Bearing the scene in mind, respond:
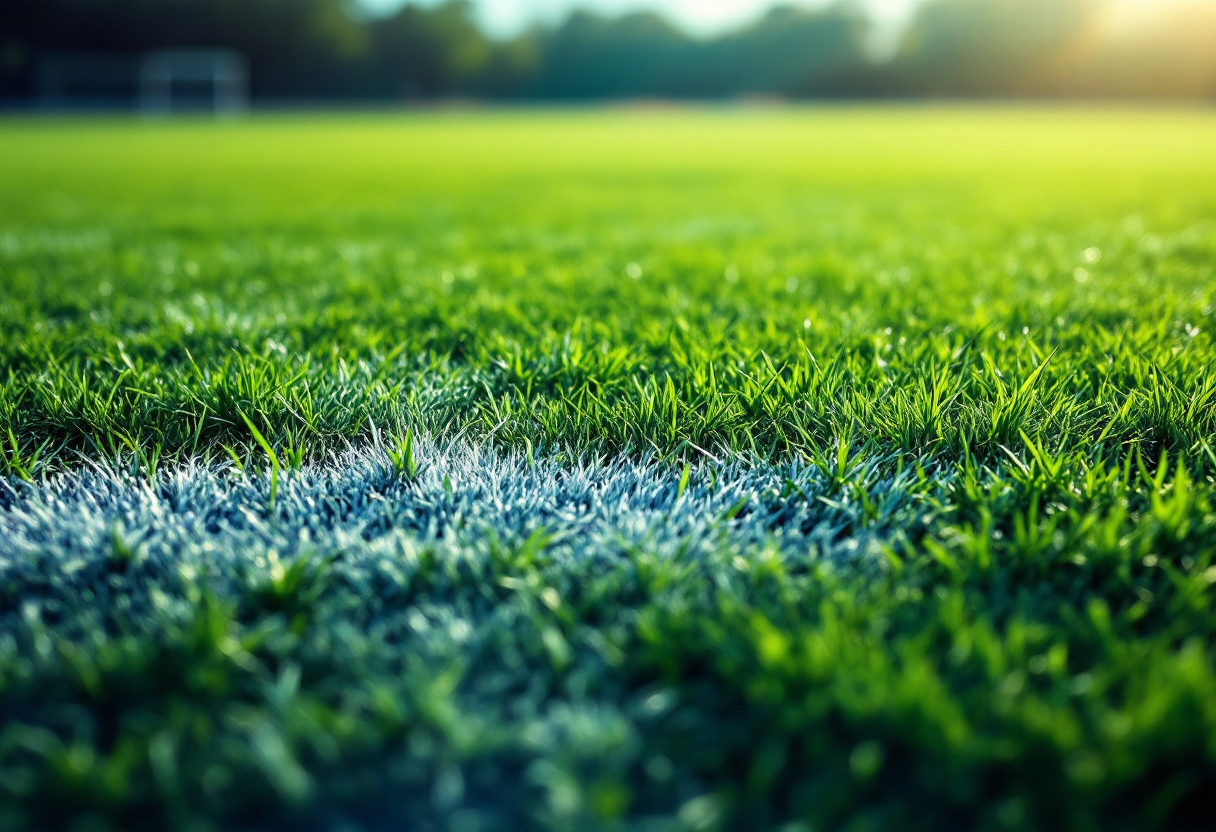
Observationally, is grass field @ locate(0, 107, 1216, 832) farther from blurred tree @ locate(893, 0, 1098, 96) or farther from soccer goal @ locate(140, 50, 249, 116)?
blurred tree @ locate(893, 0, 1098, 96)

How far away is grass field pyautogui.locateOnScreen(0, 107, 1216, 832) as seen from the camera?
1058 mm

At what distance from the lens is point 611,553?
1575 mm

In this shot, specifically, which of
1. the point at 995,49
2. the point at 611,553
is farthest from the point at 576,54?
the point at 611,553

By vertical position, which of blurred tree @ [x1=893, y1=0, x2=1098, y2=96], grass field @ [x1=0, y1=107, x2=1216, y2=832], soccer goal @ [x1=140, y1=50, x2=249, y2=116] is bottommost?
grass field @ [x1=0, y1=107, x2=1216, y2=832]

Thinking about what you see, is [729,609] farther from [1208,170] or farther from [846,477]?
[1208,170]

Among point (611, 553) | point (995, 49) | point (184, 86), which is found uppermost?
point (995, 49)

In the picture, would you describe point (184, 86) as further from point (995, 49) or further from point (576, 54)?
point (995, 49)

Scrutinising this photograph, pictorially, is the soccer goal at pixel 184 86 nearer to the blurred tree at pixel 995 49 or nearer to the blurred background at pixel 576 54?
the blurred background at pixel 576 54

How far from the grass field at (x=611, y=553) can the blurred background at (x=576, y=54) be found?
49964 mm

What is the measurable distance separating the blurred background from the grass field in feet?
164

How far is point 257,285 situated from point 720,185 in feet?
23.0

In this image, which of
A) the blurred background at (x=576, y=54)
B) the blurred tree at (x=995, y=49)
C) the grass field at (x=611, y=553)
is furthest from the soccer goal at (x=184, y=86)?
the grass field at (x=611, y=553)

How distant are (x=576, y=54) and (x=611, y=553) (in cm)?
7565

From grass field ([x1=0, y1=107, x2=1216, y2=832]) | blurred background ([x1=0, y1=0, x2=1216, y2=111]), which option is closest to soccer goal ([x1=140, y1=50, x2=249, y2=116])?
blurred background ([x1=0, y1=0, x2=1216, y2=111])
